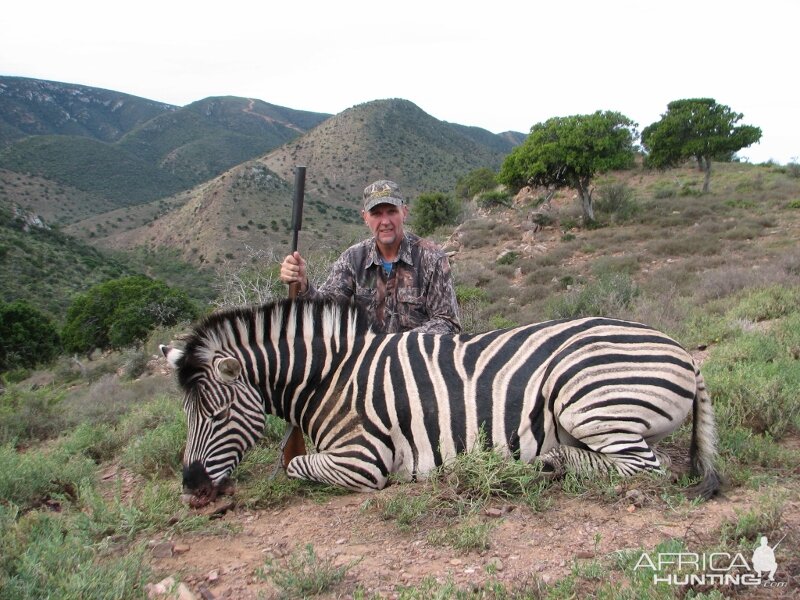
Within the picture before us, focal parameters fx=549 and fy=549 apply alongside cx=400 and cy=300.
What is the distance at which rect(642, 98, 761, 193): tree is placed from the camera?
2608cm

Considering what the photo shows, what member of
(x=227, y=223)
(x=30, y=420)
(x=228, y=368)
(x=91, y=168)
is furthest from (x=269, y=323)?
Answer: (x=91, y=168)

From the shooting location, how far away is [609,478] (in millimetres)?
3045

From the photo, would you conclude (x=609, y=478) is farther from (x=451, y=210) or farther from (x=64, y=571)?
(x=451, y=210)

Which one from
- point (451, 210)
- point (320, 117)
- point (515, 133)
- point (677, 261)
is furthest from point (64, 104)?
point (677, 261)

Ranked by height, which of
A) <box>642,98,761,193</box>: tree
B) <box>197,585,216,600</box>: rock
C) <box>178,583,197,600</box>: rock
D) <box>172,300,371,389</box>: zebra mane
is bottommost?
<box>197,585,216,600</box>: rock

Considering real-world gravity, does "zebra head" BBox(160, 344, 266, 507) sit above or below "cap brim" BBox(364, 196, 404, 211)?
below

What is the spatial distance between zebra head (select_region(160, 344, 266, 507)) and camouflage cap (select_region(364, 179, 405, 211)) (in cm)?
179

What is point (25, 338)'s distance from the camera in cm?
2539

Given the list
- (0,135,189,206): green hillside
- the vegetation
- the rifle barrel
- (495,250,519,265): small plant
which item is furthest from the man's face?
(0,135,189,206): green hillside

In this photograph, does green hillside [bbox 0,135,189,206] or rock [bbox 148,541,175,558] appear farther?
green hillside [bbox 0,135,189,206]

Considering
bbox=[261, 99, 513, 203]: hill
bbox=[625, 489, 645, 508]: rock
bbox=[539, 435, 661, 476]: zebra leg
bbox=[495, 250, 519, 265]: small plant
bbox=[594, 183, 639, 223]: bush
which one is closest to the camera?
bbox=[625, 489, 645, 508]: rock

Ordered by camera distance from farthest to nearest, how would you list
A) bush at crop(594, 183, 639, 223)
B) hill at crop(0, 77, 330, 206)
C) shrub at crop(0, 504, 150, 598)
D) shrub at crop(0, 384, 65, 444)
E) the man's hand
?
hill at crop(0, 77, 330, 206) < bush at crop(594, 183, 639, 223) < shrub at crop(0, 384, 65, 444) < the man's hand < shrub at crop(0, 504, 150, 598)

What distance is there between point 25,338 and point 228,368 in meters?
27.5

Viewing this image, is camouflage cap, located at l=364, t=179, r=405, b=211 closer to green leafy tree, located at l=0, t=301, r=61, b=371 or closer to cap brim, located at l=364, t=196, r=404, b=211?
cap brim, located at l=364, t=196, r=404, b=211
